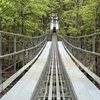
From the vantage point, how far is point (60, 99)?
7.53 m

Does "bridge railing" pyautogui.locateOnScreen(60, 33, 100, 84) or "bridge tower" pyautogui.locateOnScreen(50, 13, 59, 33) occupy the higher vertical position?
"bridge tower" pyautogui.locateOnScreen(50, 13, 59, 33)

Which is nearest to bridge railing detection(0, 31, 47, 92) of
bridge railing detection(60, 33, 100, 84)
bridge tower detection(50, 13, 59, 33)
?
bridge railing detection(60, 33, 100, 84)

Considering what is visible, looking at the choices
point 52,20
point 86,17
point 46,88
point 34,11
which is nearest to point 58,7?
point 52,20

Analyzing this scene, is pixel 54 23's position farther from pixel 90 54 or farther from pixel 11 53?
pixel 11 53

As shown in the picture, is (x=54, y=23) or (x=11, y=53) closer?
(x=11, y=53)

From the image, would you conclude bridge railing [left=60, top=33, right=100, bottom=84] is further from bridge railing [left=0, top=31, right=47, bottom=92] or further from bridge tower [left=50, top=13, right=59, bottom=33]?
bridge tower [left=50, top=13, right=59, bottom=33]

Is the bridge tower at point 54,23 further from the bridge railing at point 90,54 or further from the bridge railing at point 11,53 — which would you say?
the bridge railing at point 11,53

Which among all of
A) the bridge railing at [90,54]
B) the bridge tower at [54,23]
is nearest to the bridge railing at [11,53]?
the bridge railing at [90,54]

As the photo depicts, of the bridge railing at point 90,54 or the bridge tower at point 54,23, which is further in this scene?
the bridge tower at point 54,23

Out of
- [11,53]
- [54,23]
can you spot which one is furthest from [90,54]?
[54,23]

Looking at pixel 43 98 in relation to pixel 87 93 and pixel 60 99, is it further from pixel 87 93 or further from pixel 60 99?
pixel 87 93

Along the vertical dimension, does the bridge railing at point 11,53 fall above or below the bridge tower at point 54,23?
below

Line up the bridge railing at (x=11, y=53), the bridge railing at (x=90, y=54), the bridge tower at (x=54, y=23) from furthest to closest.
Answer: the bridge tower at (x=54, y=23) < the bridge railing at (x=90, y=54) < the bridge railing at (x=11, y=53)

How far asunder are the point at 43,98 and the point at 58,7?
52.3 m
